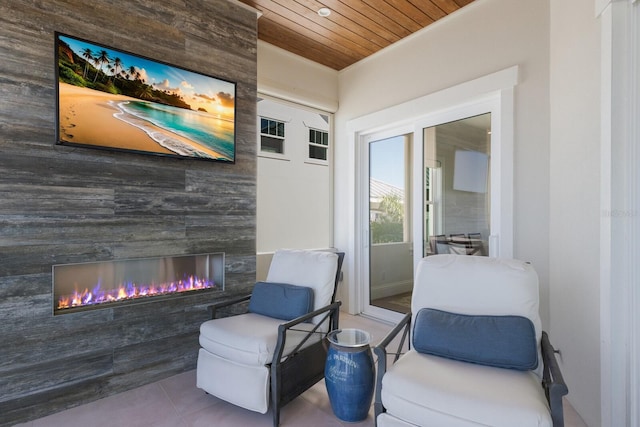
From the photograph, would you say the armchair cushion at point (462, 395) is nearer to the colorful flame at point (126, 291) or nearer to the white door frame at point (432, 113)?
the white door frame at point (432, 113)

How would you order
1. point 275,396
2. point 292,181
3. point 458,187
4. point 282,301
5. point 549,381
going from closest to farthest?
point 549,381 → point 275,396 → point 282,301 → point 458,187 → point 292,181

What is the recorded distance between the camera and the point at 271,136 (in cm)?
398

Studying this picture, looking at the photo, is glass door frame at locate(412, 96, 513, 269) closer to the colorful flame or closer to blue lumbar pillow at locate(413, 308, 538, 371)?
blue lumbar pillow at locate(413, 308, 538, 371)

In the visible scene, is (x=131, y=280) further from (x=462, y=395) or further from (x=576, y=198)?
(x=576, y=198)

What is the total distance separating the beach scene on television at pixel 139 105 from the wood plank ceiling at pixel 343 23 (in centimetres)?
91

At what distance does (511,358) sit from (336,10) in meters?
3.01

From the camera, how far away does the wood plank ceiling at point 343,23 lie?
3039 mm

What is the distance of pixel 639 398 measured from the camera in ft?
5.36

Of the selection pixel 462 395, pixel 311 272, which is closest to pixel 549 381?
pixel 462 395

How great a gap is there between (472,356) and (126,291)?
2.41 m

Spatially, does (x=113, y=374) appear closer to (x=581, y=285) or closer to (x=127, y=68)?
(x=127, y=68)

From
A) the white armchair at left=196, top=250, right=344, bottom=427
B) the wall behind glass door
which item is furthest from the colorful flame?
the wall behind glass door

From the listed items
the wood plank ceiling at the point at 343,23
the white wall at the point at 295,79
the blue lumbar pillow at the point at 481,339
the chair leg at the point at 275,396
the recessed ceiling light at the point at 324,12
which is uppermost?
the wood plank ceiling at the point at 343,23

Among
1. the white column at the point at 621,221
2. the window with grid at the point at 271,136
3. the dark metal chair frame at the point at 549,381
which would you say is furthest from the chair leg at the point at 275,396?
the window with grid at the point at 271,136
